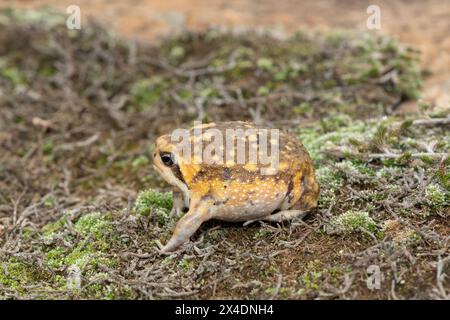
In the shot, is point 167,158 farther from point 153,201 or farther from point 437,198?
point 437,198

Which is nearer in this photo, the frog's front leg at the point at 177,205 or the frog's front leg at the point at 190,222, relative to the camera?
the frog's front leg at the point at 190,222

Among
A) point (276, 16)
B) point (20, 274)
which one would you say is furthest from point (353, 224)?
point (276, 16)

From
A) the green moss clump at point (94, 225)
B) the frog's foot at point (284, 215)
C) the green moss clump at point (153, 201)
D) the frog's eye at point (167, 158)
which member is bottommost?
the green moss clump at point (94, 225)

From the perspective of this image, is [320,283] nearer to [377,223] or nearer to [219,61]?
[377,223]

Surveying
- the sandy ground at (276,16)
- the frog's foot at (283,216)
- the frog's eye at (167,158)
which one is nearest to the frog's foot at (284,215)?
the frog's foot at (283,216)

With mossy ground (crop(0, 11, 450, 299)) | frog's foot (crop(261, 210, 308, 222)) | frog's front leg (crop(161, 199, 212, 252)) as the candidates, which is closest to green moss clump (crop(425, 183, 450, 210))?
mossy ground (crop(0, 11, 450, 299))

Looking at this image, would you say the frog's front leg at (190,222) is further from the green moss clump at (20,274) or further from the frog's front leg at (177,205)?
the green moss clump at (20,274)
